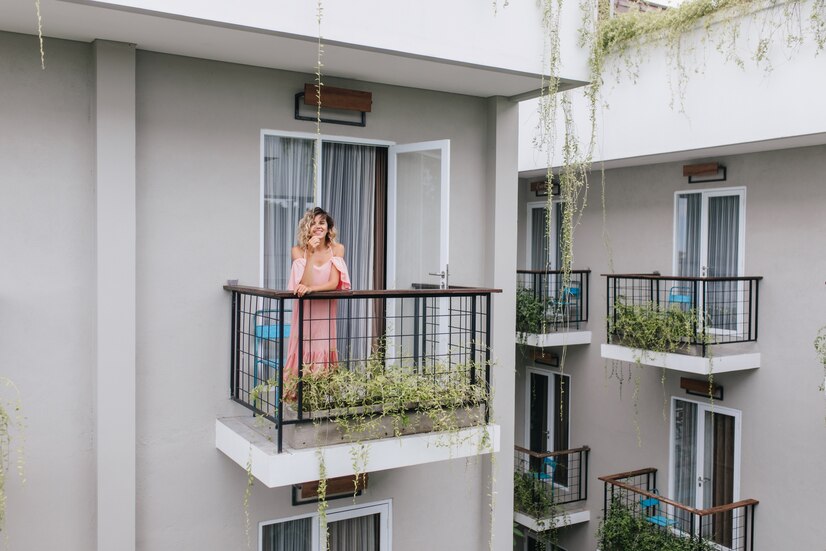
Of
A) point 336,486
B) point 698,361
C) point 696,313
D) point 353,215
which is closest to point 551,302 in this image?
point 696,313

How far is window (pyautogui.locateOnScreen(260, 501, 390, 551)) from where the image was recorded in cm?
618

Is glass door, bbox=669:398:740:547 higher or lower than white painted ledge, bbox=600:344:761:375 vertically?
lower

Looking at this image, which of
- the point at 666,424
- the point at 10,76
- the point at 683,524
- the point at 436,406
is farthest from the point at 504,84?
the point at 683,524

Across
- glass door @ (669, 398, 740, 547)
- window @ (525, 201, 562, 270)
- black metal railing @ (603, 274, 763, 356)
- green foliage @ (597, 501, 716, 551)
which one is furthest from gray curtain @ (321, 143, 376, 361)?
window @ (525, 201, 562, 270)

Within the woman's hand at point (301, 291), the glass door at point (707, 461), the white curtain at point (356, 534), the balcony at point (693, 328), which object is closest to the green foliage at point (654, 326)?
the balcony at point (693, 328)

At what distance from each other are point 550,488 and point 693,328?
402 centimetres

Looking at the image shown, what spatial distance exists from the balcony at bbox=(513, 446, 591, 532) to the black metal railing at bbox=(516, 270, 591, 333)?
6.42ft

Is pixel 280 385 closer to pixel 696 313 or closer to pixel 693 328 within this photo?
pixel 693 328

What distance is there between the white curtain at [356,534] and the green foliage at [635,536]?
4.59m

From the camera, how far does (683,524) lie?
10.4 m

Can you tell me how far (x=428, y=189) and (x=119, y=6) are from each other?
2.80 m

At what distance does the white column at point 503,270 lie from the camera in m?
7.08

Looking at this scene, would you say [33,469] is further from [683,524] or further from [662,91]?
[683,524]

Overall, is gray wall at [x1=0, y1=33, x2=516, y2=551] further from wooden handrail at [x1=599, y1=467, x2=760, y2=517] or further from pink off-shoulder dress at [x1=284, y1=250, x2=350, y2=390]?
wooden handrail at [x1=599, y1=467, x2=760, y2=517]
